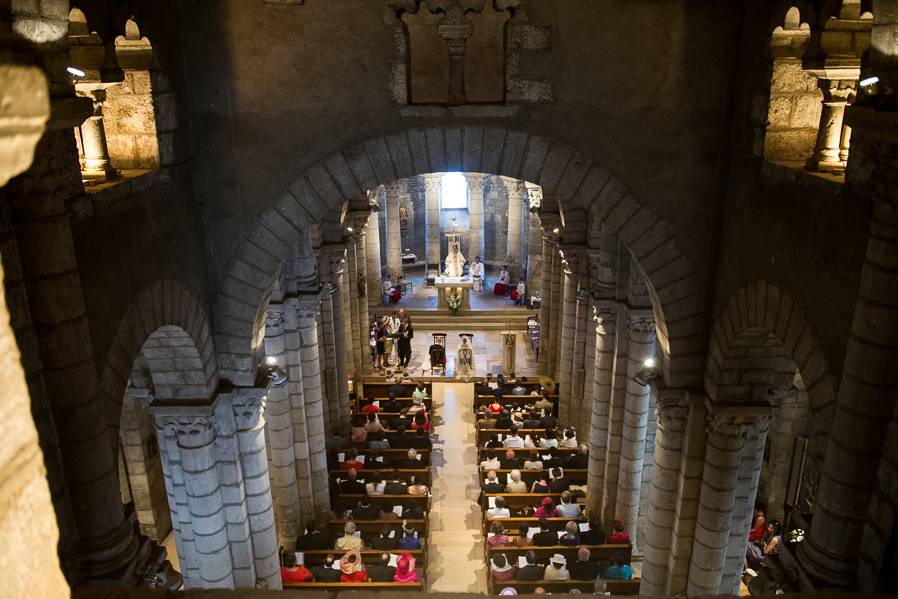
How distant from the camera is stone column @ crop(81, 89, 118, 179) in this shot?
732 cm

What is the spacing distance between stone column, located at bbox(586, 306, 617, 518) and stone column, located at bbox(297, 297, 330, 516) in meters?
5.44

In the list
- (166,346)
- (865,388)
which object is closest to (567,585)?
(166,346)

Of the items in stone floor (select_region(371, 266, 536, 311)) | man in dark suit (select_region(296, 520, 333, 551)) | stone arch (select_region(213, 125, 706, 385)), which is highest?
stone arch (select_region(213, 125, 706, 385))

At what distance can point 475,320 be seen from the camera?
26562mm

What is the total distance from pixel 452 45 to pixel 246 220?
3295 mm

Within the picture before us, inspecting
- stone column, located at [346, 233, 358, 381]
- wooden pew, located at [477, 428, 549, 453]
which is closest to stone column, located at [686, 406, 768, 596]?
wooden pew, located at [477, 428, 549, 453]

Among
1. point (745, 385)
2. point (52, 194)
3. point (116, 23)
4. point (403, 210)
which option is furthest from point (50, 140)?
point (403, 210)

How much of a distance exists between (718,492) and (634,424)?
149 inches

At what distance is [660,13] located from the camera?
Answer: 7980mm

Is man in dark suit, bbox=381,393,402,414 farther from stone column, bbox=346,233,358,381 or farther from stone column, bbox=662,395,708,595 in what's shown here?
stone column, bbox=662,395,708,595

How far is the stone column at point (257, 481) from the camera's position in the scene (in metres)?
9.34

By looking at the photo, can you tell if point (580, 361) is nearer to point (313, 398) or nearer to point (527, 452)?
point (527, 452)

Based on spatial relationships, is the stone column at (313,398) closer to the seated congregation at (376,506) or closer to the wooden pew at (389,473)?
the seated congregation at (376,506)

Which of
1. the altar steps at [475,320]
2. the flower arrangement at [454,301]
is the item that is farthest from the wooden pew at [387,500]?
the flower arrangement at [454,301]
